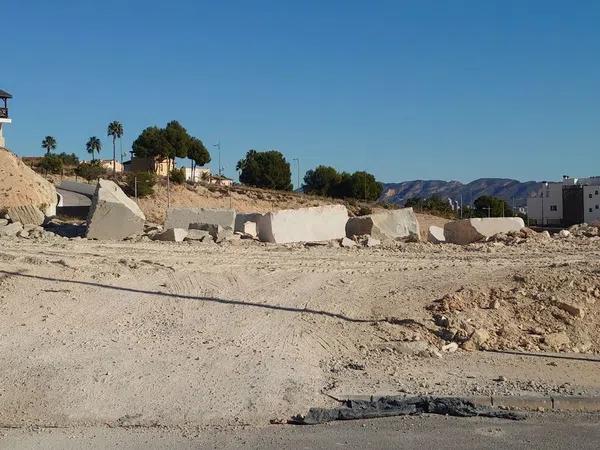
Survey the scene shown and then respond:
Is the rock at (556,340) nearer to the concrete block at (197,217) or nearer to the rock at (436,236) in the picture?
the rock at (436,236)

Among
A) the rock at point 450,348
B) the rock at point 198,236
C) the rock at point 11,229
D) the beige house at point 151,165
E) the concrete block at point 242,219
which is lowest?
the rock at point 450,348

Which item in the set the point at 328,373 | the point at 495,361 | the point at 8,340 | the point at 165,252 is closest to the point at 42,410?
the point at 8,340

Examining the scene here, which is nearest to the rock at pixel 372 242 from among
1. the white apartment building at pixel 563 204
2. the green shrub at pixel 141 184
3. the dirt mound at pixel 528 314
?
the dirt mound at pixel 528 314

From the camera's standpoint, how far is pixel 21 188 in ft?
87.9

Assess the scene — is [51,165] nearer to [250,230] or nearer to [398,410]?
[250,230]

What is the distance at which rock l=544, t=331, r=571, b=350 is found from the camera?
8828 millimetres

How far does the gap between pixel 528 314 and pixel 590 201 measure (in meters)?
73.1

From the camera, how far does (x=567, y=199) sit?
79250mm

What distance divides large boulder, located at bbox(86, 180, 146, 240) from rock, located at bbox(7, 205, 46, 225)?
3.74 metres

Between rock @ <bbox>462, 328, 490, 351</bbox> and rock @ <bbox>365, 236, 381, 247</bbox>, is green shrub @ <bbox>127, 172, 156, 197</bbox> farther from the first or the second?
rock @ <bbox>462, 328, 490, 351</bbox>

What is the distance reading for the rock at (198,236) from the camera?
57.5 ft

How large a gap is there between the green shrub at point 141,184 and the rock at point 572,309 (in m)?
41.0

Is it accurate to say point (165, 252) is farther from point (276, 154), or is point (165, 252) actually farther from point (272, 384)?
point (276, 154)

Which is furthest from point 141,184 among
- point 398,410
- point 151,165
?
point 398,410
